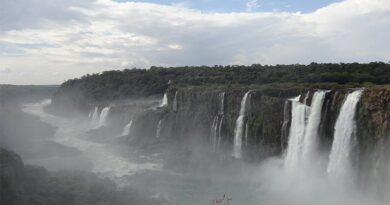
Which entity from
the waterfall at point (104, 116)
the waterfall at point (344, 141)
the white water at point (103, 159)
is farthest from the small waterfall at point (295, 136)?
the waterfall at point (104, 116)

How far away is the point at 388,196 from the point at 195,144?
24771 mm

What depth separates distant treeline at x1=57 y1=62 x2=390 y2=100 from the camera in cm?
5528

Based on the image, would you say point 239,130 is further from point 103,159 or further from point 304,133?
point 103,159

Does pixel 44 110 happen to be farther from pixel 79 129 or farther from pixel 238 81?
pixel 238 81

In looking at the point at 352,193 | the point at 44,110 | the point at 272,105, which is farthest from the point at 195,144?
the point at 44,110

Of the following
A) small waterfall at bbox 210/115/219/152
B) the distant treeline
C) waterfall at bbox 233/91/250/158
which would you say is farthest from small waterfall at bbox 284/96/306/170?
the distant treeline

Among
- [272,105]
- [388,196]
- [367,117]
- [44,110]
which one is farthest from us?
[44,110]

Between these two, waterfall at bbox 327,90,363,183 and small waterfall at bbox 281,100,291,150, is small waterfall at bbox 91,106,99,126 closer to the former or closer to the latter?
small waterfall at bbox 281,100,291,150

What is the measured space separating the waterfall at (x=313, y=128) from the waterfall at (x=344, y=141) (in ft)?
6.95

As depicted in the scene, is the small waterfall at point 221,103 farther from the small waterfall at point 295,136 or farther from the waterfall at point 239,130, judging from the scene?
the small waterfall at point 295,136

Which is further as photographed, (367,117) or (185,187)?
(185,187)

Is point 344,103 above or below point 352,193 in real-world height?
above

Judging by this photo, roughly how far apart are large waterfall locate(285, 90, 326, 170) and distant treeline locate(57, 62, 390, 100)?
18.5 metres

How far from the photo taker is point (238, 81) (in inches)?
2594
